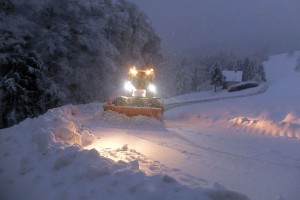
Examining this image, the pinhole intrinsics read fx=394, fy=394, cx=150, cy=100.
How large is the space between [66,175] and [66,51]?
20.6 m

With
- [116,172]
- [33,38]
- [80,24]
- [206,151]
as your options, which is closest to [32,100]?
[33,38]

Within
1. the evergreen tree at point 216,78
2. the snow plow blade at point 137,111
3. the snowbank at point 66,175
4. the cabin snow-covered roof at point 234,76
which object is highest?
the cabin snow-covered roof at point 234,76

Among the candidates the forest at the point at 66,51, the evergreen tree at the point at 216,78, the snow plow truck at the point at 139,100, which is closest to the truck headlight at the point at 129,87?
the snow plow truck at the point at 139,100

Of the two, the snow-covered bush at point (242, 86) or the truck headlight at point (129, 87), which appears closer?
the truck headlight at point (129, 87)

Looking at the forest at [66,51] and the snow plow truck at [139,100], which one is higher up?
the forest at [66,51]

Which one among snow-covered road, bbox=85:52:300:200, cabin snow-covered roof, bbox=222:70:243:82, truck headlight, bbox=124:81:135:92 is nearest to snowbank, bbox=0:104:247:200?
snow-covered road, bbox=85:52:300:200

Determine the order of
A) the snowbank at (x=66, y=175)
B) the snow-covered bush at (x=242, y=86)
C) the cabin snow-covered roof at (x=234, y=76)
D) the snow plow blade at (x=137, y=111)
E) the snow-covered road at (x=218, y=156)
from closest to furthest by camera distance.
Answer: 1. the snowbank at (x=66, y=175)
2. the snow-covered road at (x=218, y=156)
3. the snow plow blade at (x=137, y=111)
4. the snow-covered bush at (x=242, y=86)
5. the cabin snow-covered roof at (x=234, y=76)

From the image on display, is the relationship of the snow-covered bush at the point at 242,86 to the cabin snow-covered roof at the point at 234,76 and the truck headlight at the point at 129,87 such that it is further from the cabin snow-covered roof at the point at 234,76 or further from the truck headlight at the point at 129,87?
the truck headlight at the point at 129,87

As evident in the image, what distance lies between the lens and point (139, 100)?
1766 cm

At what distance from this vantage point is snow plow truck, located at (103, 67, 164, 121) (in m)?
15.7

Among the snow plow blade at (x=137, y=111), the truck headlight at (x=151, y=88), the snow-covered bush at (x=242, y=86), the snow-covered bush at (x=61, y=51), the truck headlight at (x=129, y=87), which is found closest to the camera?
the snow plow blade at (x=137, y=111)

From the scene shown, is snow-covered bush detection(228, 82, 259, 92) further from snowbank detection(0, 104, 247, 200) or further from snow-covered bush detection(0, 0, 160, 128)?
snowbank detection(0, 104, 247, 200)

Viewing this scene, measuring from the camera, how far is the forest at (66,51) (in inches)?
831

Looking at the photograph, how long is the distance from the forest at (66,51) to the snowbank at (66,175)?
1201 cm
